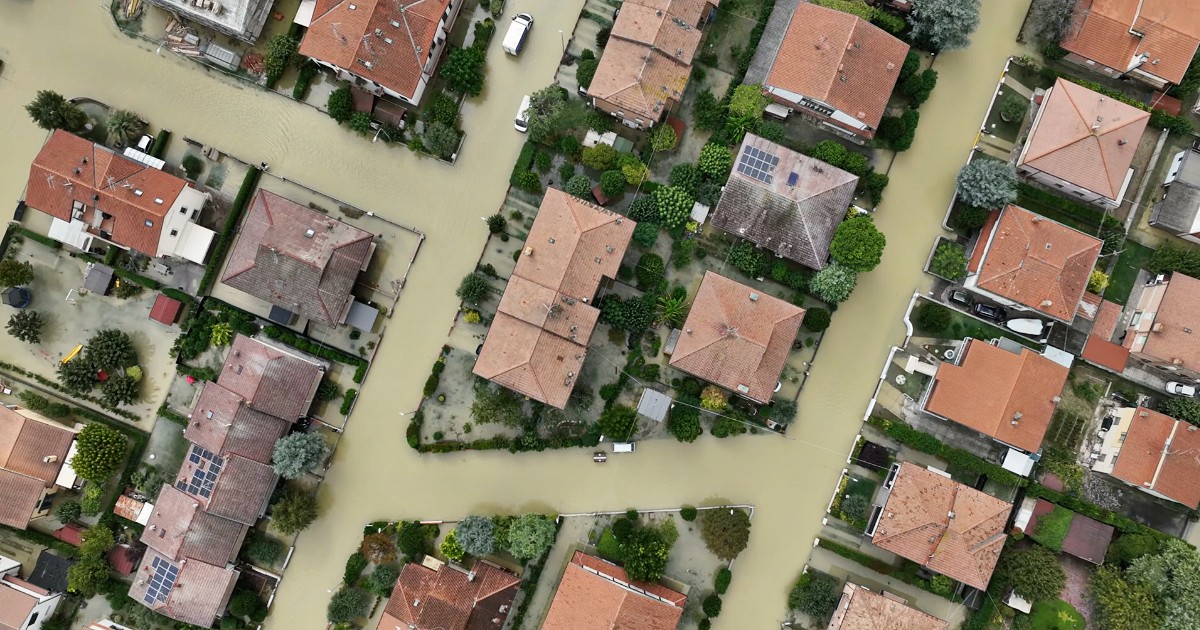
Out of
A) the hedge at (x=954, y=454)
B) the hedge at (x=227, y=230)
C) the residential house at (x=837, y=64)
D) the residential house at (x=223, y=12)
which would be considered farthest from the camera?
the hedge at (x=227, y=230)

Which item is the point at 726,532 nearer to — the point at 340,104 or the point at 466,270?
the point at 466,270

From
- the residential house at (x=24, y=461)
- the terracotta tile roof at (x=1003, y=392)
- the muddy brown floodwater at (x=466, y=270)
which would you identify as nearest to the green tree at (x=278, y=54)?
the muddy brown floodwater at (x=466, y=270)

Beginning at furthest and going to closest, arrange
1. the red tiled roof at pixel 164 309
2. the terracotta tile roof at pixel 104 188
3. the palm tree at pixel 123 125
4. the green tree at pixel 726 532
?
the red tiled roof at pixel 164 309 < the palm tree at pixel 123 125 < the green tree at pixel 726 532 < the terracotta tile roof at pixel 104 188

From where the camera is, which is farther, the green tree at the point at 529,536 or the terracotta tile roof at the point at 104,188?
the terracotta tile roof at the point at 104,188

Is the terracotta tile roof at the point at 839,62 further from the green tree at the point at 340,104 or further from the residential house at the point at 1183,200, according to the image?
the green tree at the point at 340,104

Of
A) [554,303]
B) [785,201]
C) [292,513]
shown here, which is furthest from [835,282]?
[292,513]

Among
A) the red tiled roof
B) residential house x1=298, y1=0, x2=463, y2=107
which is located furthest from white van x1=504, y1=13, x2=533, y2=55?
the red tiled roof

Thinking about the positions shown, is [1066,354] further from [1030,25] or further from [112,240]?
[112,240]
